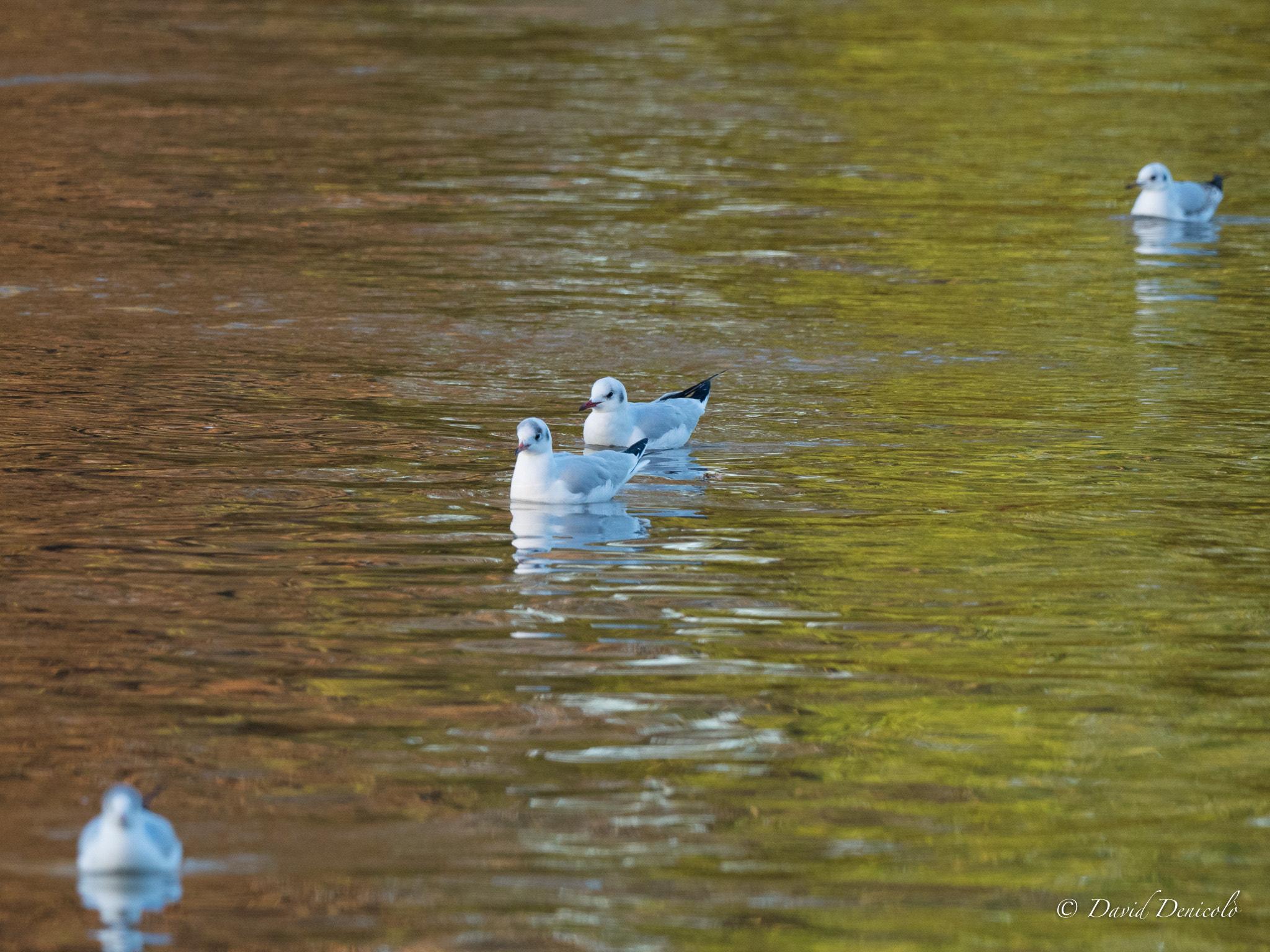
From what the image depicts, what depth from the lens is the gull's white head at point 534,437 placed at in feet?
38.5

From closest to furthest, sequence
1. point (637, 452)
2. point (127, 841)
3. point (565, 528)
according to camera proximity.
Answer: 1. point (127, 841)
2. point (565, 528)
3. point (637, 452)

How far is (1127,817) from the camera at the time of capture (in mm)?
7961

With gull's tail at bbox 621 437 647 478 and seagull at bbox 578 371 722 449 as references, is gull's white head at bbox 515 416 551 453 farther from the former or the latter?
seagull at bbox 578 371 722 449

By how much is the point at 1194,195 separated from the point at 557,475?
14.0m

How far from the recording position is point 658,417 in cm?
1361

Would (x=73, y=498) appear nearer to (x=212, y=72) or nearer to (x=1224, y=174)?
(x=1224, y=174)

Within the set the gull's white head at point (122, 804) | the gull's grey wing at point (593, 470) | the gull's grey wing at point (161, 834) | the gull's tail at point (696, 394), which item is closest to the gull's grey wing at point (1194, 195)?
the gull's tail at point (696, 394)

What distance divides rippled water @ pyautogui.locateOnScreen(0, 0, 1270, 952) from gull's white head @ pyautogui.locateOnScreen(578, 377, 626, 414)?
22.1 inches

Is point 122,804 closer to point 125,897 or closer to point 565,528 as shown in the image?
point 125,897

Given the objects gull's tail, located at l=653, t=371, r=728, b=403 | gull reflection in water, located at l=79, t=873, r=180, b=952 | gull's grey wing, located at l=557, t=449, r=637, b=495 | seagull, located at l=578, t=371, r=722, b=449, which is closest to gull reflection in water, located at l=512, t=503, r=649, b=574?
gull's grey wing, located at l=557, t=449, r=637, b=495

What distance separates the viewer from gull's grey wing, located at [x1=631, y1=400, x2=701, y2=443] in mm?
13578

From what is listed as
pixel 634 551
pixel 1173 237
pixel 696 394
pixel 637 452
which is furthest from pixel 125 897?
pixel 1173 237

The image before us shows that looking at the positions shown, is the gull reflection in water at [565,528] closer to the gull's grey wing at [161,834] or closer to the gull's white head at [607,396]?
the gull's white head at [607,396]

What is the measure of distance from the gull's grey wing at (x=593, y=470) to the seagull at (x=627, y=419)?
2.87 ft
